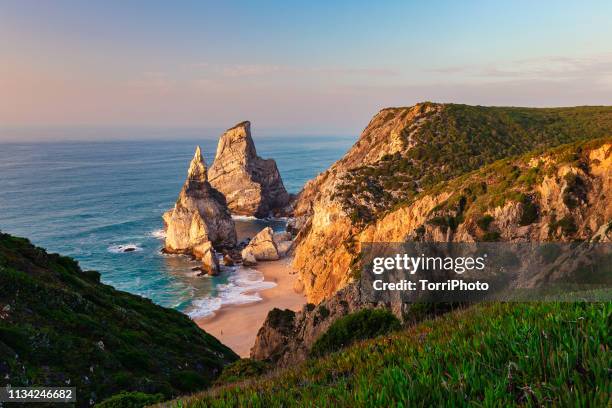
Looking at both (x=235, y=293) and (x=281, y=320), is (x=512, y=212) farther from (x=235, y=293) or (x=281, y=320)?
(x=235, y=293)

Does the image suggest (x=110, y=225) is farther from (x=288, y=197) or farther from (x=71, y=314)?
(x=71, y=314)

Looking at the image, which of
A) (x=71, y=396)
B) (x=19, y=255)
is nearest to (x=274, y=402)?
(x=71, y=396)

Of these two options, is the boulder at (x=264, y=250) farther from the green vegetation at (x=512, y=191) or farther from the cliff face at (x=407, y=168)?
the green vegetation at (x=512, y=191)

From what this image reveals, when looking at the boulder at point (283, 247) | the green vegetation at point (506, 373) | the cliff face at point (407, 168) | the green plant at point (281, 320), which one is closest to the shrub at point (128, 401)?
the green vegetation at point (506, 373)

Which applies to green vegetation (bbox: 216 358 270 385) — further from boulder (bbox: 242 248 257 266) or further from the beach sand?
boulder (bbox: 242 248 257 266)

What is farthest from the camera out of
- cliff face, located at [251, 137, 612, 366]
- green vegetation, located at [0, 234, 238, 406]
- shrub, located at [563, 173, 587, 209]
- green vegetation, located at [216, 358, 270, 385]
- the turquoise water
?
the turquoise water

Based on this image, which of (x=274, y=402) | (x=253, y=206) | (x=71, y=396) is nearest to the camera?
(x=274, y=402)

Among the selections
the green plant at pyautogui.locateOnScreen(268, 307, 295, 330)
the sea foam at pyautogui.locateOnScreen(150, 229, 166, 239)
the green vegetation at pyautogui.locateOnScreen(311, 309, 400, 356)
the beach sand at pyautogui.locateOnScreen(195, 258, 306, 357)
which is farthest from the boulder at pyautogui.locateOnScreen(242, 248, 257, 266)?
the green vegetation at pyautogui.locateOnScreen(311, 309, 400, 356)
